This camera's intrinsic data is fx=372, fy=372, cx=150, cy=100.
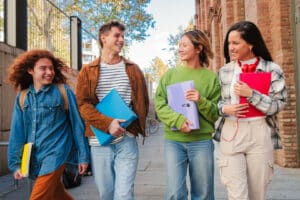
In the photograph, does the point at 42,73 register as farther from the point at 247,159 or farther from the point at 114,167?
the point at 247,159

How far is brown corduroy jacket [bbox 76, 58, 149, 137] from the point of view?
3.13m

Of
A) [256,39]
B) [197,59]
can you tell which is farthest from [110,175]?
[256,39]

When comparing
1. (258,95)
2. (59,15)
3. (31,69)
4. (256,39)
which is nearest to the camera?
(258,95)

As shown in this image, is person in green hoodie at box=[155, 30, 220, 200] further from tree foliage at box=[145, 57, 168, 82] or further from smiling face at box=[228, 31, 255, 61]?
tree foliage at box=[145, 57, 168, 82]

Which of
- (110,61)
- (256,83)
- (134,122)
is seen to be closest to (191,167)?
(134,122)

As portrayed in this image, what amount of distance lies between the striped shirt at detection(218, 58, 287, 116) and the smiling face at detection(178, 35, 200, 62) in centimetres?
31

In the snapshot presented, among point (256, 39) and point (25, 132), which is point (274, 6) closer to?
point (256, 39)

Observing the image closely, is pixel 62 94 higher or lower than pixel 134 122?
higher

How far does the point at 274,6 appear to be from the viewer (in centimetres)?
755

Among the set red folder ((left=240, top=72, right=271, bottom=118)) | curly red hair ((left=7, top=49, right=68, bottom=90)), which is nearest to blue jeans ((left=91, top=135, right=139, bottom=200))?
curly red hair ((left=7, top=49, right=68, bottom=90))

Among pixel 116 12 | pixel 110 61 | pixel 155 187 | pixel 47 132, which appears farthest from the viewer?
pixel 116 12

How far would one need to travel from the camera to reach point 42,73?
126 inches

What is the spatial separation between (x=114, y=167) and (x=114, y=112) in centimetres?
47

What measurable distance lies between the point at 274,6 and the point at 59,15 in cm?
686
